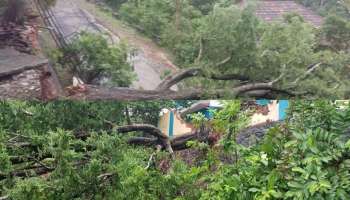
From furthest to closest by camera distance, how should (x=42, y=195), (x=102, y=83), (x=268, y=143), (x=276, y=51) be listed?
(x=276, y=51), (x=102, y=83), (x=42, y=195), (x=268, y=143)

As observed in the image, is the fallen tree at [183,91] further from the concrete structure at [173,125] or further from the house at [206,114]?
the concrete structure at [173,125]

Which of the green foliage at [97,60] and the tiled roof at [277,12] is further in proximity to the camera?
the tiled roof at [277,12]

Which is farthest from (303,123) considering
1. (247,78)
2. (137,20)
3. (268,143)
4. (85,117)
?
(85,117)

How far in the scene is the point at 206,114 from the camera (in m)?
2.62

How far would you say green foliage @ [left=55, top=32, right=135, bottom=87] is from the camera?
8.46 ft

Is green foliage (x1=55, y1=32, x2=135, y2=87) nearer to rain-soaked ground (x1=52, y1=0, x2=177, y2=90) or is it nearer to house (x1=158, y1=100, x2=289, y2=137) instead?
rain-soaked ground (x1=52, y1=0, x2=177, y2=90)

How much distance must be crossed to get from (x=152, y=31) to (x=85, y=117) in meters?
0.55

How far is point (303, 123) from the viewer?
75.5 inches

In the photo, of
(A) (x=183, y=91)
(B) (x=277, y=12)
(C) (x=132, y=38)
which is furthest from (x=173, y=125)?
(B) (x=277, y=12)

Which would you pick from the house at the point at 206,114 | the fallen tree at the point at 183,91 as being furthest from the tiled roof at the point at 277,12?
the house at the point at 206,114

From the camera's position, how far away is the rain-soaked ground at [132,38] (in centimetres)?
262

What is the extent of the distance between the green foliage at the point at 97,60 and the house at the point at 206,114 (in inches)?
14.3

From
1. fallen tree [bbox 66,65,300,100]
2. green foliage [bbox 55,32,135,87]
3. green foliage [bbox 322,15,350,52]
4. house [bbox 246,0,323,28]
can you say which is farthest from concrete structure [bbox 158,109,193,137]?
green foliage [bbox 322,15,350,52]

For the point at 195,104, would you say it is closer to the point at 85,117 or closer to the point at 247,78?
the point at 247,78
